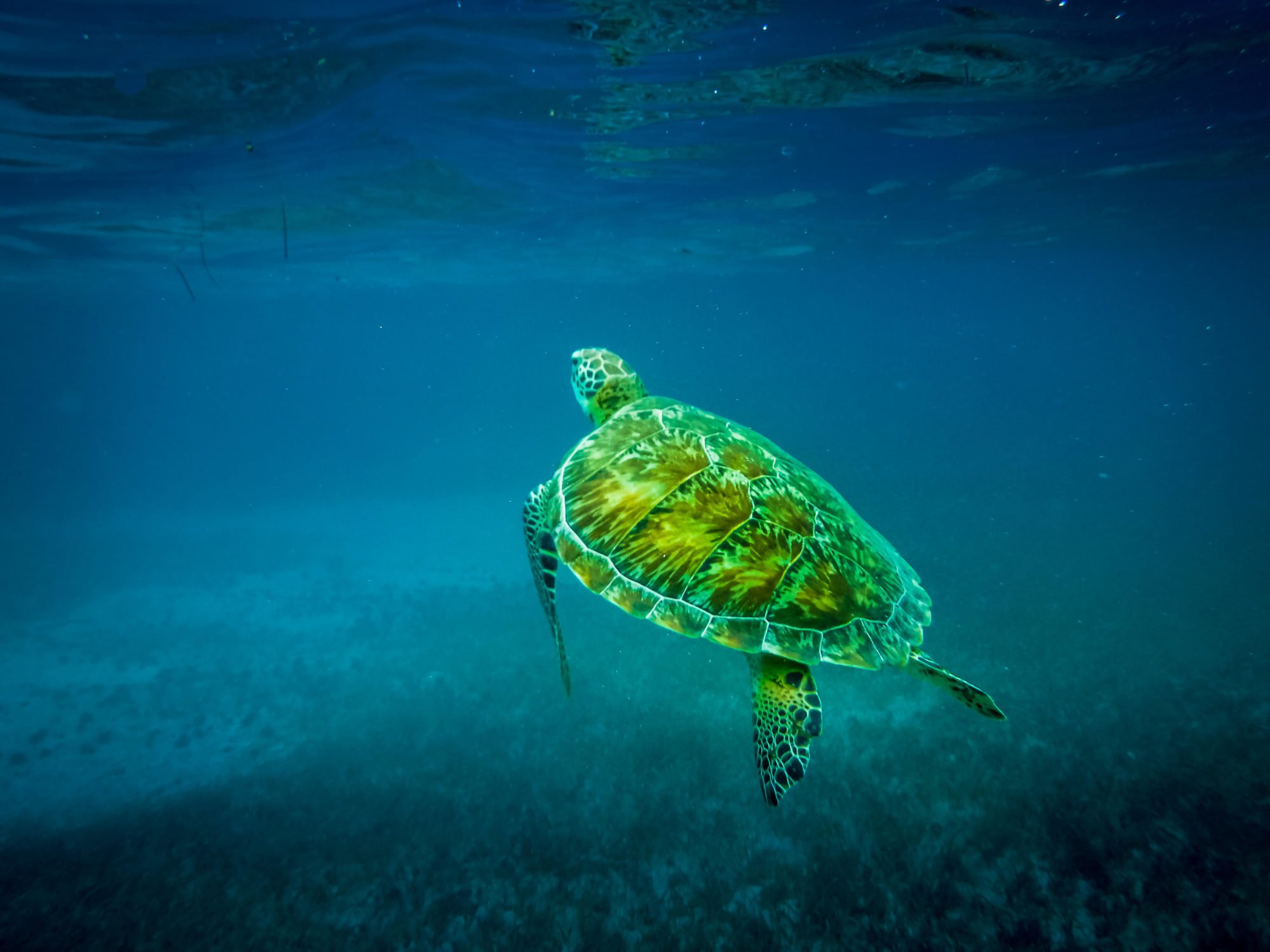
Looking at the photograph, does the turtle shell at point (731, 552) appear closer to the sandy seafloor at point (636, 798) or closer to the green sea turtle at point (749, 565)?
the green sea turtle at point (749, 565)

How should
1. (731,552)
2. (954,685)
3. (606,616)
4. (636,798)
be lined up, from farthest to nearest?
(606,616) → (636,798) → (731,552) → (954,685)

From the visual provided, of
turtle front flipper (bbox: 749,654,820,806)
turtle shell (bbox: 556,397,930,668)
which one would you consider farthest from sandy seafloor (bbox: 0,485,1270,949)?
turtle shell (bbox: 556,397,930,668)

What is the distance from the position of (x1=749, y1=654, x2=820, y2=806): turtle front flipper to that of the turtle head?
3.15 metres

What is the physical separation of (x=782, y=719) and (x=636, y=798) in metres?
5.51

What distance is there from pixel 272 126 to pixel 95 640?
14.9m

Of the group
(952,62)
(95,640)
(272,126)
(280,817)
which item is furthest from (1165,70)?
(95,640)

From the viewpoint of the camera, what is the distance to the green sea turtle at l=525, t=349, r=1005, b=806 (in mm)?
3596

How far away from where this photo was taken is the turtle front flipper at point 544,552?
15.4ft

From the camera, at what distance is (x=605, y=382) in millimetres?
6184

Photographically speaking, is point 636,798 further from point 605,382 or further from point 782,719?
point 605,382

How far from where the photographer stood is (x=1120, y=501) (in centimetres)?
2506

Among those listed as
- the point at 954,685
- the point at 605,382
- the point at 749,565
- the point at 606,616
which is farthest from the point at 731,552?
the point at 606,616

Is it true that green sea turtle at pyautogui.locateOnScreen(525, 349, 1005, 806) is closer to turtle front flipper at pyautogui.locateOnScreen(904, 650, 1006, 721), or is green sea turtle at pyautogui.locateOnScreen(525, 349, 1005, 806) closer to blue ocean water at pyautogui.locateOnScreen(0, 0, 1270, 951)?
turtle front flipper at pyautogui.locateOnScreen(904, 650, 1006, 721)

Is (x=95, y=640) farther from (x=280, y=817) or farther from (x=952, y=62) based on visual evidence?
(x=952, y=62)
